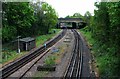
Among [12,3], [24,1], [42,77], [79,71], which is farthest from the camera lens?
[24,1]

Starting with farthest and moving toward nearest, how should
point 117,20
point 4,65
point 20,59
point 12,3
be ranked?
point 12,3
point 20,59
point 4,65
point 117,20

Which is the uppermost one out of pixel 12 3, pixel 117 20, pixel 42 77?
pixel 12 3

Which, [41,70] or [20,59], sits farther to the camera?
[20,59]

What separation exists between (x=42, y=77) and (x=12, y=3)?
2528cm

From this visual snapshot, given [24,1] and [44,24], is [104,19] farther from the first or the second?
[44,24]

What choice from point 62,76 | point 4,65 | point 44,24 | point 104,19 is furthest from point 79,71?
point 44,24

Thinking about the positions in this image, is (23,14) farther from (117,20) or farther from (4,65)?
(117,20)

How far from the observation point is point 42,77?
23594 mm

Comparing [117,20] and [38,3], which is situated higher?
[38,3]

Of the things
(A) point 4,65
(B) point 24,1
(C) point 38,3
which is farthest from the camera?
(C) point 38,3

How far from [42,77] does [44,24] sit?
47118 mm

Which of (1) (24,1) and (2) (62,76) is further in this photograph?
(1) (24,1)

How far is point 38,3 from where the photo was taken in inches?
2753

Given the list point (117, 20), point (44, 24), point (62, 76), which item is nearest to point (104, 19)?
point (62, 76)
